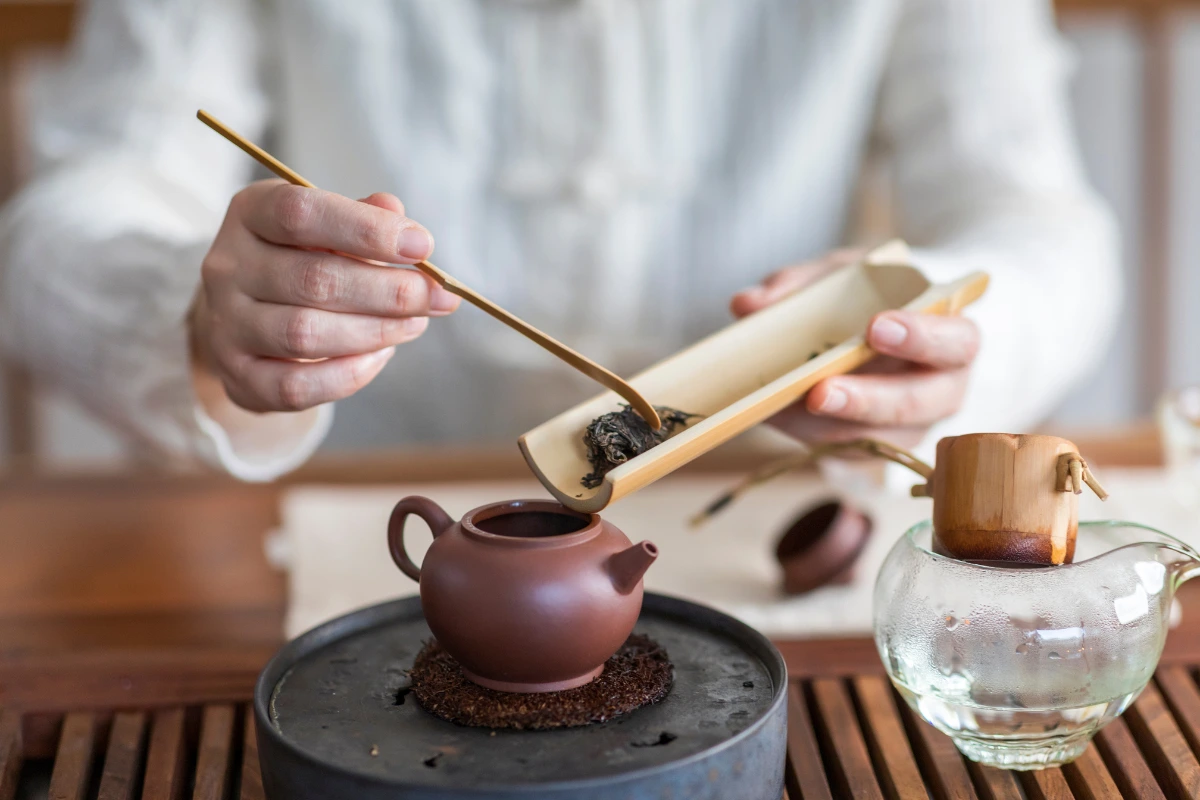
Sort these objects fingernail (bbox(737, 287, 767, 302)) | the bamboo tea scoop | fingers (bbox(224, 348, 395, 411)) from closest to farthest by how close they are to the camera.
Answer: the bamboo tea scoop < fingers (bbox(224, 348, 395, 411)) < fingernail (bbox(737, 287, 767, 302))

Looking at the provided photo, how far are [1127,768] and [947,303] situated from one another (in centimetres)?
37

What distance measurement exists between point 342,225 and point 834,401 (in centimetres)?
38

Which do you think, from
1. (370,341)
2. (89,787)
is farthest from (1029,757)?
(89,787)

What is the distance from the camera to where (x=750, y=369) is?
849 millimetres


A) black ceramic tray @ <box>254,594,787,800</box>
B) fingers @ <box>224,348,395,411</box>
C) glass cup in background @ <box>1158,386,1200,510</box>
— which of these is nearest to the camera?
black ceramic tray @ <box>254,594,787,800</box>

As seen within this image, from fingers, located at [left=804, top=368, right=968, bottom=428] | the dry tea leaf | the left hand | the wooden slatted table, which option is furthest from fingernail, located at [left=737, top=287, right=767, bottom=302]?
the wooden slatted table

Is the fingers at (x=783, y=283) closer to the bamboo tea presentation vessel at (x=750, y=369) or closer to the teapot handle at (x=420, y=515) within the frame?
the bamboo tea presentation vessel at (x=750, y=369)

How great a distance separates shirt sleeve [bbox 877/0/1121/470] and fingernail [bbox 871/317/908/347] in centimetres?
39

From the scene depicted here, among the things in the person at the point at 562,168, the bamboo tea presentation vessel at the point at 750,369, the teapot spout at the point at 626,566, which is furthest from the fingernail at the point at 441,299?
the person at the point at 562,168

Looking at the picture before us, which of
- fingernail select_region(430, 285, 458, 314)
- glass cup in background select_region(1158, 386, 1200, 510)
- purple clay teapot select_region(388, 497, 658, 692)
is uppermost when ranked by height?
fingernail select_region(430, 285, 458, 314)

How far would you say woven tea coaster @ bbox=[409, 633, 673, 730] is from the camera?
593 millimetres

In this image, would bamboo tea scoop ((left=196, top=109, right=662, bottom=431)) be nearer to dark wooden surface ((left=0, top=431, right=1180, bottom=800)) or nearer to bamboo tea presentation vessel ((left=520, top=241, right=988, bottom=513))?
bamboo tea presentation vessel ((left=520, top=241, right=988, bottom=513))

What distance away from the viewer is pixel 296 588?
1048 mm

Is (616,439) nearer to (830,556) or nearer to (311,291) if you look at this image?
(311,291)
